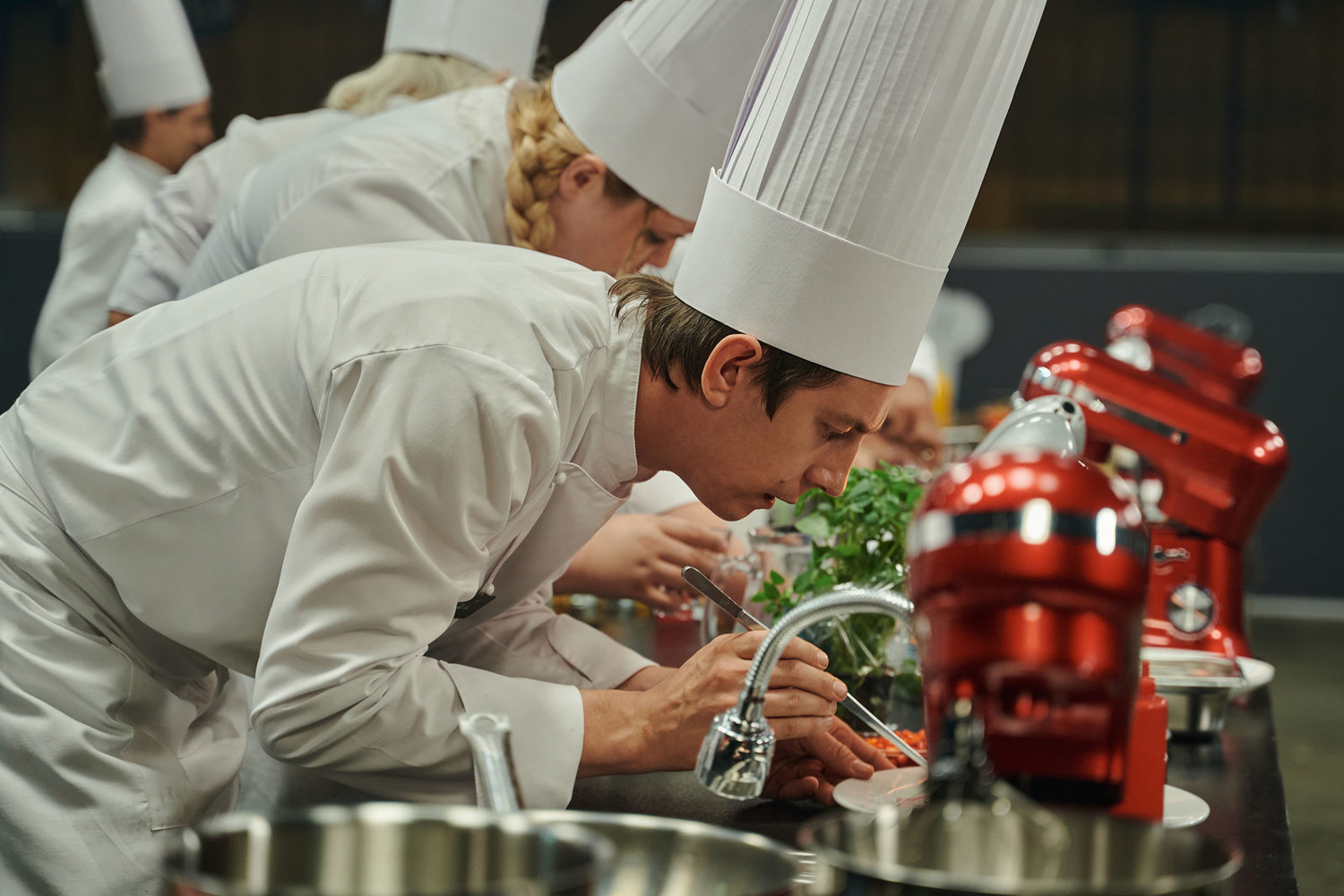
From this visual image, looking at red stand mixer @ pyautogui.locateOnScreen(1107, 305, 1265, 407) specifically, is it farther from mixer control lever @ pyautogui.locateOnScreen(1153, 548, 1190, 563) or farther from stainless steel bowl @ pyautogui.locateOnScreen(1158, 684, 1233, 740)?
stainless steel bowl @ pyautogui.locateOnScreen(1158, 684, 1233, 740)

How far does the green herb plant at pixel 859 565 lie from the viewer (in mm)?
1363

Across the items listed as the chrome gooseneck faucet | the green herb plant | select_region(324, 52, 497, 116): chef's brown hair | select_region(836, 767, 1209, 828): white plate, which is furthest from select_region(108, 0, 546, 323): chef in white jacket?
the chrome gooseneck faucet

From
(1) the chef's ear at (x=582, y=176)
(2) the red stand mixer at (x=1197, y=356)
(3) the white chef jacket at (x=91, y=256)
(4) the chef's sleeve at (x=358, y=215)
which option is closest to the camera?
(1) the chef's ear at (x=582, y=176)

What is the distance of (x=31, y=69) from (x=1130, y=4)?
16.9 feet

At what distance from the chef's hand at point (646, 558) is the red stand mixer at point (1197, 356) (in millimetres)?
1027

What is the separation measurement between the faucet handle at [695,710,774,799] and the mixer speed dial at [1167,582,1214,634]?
37.8 inches

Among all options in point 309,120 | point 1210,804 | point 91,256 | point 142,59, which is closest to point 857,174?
point 1210,804

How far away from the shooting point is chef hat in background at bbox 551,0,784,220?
183 cm

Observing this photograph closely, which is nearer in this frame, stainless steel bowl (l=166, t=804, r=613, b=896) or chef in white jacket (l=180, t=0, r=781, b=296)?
stainless steel bowl (l=166, t=804, r=613, b=896)

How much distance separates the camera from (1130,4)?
6.36m

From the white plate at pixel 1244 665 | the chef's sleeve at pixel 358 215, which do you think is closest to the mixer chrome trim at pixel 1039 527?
the white plate at pixel 1244 665

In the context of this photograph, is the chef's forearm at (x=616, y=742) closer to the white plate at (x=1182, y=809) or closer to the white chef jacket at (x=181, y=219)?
the white plate at (x=1182, y=809)

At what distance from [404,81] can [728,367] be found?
155 centimetres

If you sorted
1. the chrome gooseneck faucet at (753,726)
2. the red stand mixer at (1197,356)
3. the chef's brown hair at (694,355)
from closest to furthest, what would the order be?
1. the chrome gooseneck faucet at (753,726)
2. the chef's brown hair at (694,355)
3. the red stand mixer at (1197,356)
